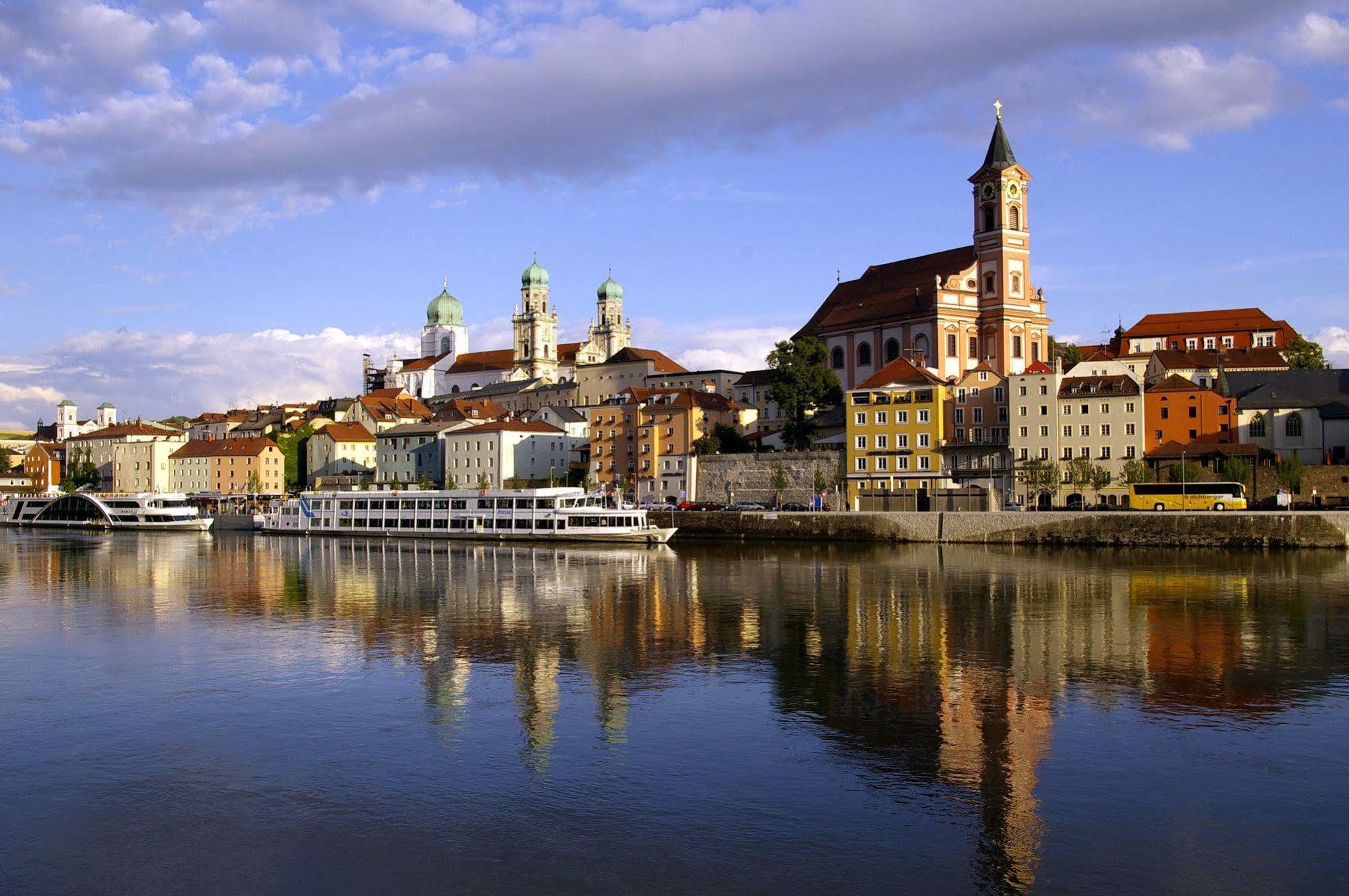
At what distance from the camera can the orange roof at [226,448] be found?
376ft

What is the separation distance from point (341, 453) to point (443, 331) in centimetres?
6983

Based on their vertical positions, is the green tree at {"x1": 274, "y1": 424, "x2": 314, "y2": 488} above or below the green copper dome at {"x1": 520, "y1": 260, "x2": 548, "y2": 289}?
below

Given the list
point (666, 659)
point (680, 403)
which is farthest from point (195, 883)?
point (680, 403)

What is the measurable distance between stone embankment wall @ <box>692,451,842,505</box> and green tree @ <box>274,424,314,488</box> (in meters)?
51.3

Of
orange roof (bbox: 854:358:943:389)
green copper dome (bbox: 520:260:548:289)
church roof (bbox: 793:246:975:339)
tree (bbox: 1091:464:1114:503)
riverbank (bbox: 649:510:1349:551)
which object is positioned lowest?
riverbank (bbox: 649:510:1349:551)

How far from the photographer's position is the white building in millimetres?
91500

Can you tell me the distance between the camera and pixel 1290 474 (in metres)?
59.9

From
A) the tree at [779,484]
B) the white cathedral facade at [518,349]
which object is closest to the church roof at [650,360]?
the white cathedral facade at [518,349]

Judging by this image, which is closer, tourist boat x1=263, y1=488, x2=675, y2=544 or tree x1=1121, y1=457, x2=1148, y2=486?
tree x1=1121, y1=457, x2=1148, y2=486

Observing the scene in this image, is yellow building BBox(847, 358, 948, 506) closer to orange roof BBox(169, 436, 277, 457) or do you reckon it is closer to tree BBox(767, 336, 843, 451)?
tree BBox(767, 336, 843, 451)

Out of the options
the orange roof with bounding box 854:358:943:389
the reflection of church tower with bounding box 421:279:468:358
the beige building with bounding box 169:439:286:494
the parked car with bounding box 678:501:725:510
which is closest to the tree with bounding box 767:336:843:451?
the orange roof with bounding box 854:358:943:389

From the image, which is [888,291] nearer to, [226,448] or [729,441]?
[729,441]

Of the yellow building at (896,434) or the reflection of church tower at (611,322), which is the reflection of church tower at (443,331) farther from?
the yellow building at (896,434)

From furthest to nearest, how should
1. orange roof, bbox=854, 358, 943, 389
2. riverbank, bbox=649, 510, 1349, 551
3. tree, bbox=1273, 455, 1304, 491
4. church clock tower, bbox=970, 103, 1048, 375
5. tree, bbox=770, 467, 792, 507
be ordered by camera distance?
church clock tower, bbox=970, 103, 1048, 375 → tree, bbox=770, 467, 792, 507 → orange roof, bbox=854, 358, 943, 389 → tree, bbox=1273, 455, 1304, 491 → riverbank, bbox=649, 510, 1349, 551
